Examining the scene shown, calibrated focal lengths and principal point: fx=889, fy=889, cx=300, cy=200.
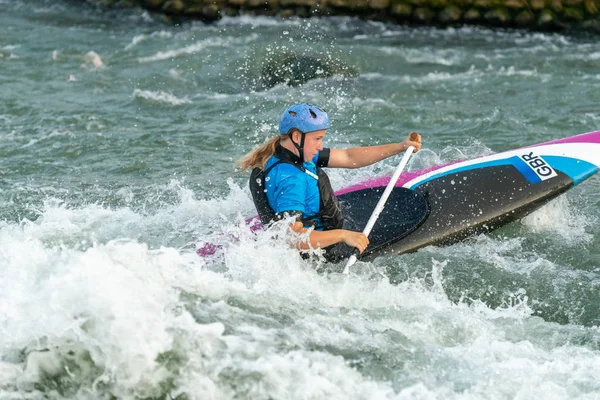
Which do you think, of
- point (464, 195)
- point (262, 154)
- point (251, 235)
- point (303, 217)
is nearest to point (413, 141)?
point (464, 195)

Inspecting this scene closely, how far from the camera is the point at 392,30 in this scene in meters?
14.1

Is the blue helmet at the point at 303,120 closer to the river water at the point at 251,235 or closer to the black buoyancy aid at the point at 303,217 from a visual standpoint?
the black buoyancy aid at the point at 303,217

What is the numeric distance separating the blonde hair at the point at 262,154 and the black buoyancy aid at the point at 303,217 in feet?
0.12

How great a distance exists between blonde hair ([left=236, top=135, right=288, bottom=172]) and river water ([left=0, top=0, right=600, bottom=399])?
50cm

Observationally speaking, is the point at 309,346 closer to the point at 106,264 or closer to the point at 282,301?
the point at 282,301

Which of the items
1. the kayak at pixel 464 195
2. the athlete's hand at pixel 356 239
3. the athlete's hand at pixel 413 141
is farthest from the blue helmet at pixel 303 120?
the kayak at pixel 464 195

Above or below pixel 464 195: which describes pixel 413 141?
above

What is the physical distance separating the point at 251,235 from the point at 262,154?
0.62 meters

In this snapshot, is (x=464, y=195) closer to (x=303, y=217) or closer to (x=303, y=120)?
(x=303, y=217)

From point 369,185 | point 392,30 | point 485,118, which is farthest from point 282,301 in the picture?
point 392,30

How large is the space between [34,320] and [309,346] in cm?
149

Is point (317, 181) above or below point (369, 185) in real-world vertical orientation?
above

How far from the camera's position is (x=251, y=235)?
6270 millimetres

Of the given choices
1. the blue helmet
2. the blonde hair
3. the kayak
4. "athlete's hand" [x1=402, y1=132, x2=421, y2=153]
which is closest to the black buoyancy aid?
the blonde hair
